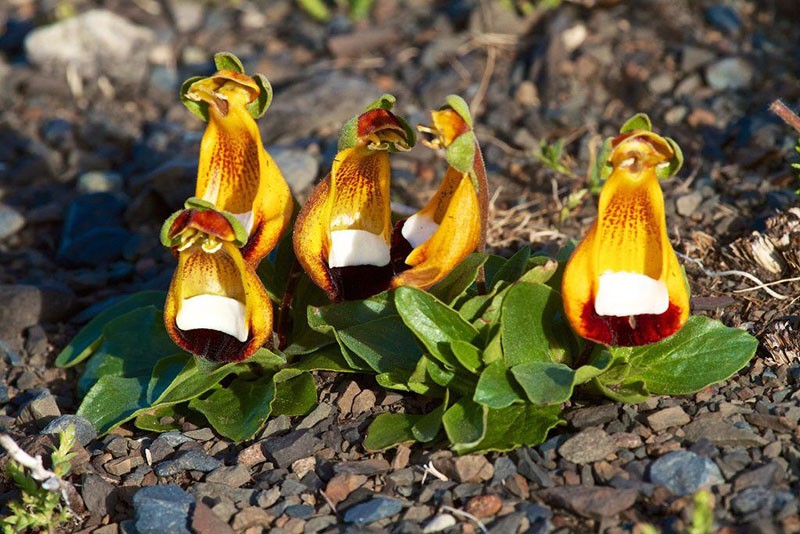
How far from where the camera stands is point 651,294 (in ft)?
12.0

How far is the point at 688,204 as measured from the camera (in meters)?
5.51

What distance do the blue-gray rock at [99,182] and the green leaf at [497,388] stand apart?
13.2 ft

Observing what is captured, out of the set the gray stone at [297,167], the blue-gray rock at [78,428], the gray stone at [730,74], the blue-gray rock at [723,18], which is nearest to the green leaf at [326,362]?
the blue-gray rock at [78,428]

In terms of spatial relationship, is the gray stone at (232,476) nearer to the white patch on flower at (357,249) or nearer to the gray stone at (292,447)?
the gray stone at (292,447)

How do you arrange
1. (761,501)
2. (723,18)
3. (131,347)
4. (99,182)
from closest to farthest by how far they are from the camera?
(761,501), (131,347), (99,182), (723,18)

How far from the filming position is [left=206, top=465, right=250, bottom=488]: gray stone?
3990 millimetres

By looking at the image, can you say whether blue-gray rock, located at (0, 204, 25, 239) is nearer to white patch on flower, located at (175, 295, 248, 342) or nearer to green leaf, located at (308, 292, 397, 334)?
white patch on flower, located at (175, 295, 248, 342)

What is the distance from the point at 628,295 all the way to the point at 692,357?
524mm

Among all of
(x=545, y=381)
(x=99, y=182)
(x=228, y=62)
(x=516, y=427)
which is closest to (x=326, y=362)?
(x=516, y=427)

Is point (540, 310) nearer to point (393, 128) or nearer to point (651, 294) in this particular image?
point (651, 294)

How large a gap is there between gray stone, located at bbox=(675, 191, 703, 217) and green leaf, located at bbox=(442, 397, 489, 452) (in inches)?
Result: 83.2

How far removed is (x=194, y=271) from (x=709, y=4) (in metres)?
4.91

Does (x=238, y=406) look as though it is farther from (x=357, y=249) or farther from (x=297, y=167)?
(x=297, y=167)

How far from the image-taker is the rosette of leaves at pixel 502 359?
12.4 ft
